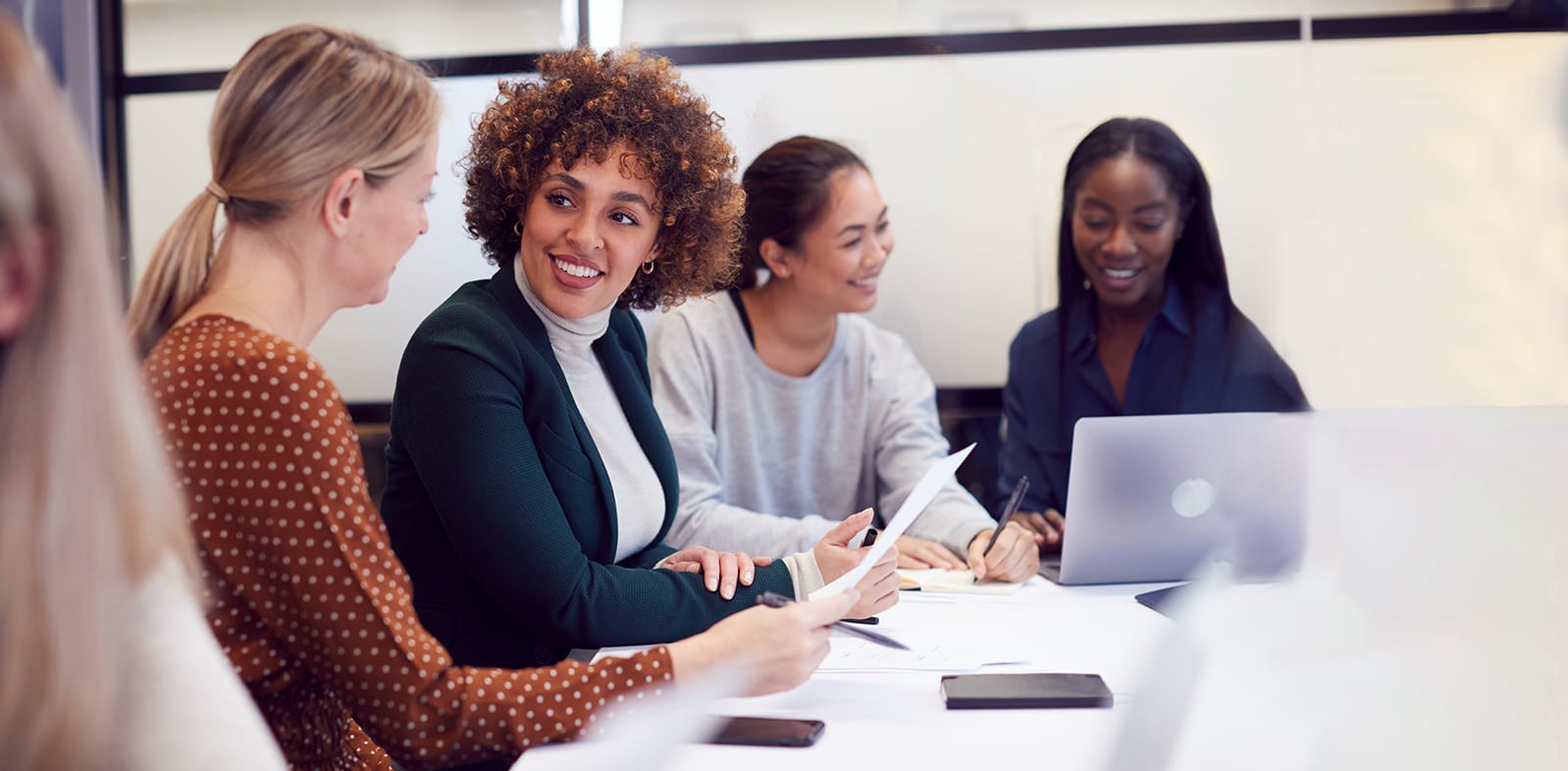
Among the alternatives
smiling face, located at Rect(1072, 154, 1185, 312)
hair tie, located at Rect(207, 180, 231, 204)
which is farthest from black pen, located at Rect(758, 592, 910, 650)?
smiling face, located at Rect(1072, 154, 1185, 312)

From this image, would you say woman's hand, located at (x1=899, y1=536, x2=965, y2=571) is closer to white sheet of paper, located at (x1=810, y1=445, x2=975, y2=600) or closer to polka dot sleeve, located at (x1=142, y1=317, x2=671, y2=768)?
white sheet of paper, located at (x1=810, y1=445, x2=975, y2=600)

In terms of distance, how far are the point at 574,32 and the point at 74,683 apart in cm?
255

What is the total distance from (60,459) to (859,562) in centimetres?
102

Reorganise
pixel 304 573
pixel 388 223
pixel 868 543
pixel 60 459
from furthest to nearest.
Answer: pixel 868 543 → pixel 388 223 → pixel 304 573 → pixel 60 459

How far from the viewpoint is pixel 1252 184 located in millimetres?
2838

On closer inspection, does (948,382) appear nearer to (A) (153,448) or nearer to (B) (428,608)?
(B) (428,608)

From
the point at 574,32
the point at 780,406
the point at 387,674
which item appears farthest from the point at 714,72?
the point at 387,674

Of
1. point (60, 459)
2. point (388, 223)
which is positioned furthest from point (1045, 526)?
point (60, 459)

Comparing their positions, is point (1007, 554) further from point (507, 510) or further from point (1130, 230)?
point (1130, 230)

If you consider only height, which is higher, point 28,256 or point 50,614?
point 28,256

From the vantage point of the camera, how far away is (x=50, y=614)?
0.64 metres

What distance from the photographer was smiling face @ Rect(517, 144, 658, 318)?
1649mm

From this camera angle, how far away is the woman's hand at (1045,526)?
2.06 meters

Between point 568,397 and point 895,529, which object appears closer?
point 895,529
